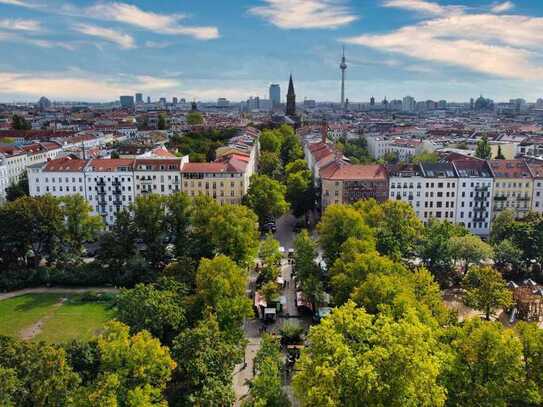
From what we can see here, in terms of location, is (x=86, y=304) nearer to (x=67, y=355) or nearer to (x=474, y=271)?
(x=67, y=355)

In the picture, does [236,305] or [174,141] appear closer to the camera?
[236,305]

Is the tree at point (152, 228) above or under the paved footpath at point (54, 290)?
above

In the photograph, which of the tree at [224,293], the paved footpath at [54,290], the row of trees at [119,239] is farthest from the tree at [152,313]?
the paved footpath at [54,290]

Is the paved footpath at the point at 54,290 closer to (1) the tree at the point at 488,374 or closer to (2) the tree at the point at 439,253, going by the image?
(2) the tree at the point at 439,253

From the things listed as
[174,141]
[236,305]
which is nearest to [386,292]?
[236,305]

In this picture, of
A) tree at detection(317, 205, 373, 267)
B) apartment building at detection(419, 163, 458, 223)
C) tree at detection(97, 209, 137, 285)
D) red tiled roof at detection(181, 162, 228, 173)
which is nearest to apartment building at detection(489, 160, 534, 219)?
apartment building at detection(419, 163, 458, 223)

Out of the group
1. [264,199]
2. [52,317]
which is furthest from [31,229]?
[264,199]

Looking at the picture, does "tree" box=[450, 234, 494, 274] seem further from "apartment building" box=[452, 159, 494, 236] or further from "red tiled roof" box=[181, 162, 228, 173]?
"red tiled roof" box=[181, 162, 228, 173]

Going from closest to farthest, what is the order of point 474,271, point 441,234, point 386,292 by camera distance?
point 386,292 → point 474,271 → point 441,234
